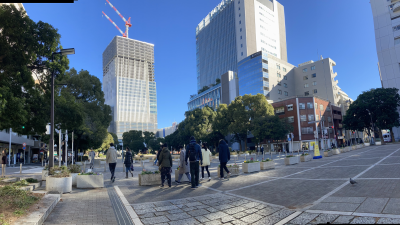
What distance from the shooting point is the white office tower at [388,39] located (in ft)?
193

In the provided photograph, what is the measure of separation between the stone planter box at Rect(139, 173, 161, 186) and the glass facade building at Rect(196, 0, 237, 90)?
312 feet

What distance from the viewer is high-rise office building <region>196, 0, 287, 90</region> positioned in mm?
97438

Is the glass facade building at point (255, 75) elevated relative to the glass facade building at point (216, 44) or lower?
lower

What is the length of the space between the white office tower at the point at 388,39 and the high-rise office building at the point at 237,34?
4268 centimetres

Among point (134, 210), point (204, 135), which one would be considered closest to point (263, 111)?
point (204, 135)

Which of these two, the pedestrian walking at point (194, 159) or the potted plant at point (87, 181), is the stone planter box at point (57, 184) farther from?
the pedestrian walking at point (194, 159)

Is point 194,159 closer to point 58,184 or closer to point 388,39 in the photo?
point 58,184

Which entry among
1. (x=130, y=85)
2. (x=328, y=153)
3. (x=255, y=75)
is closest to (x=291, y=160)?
(x=328, y=153)

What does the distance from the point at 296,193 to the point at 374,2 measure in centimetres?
7858

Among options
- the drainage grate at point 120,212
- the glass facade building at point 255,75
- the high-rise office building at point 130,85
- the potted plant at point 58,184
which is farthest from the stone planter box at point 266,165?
the high-rise office building at point 130,85

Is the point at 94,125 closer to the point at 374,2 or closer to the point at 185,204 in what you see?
the point at 185,204

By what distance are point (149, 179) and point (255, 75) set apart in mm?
70984

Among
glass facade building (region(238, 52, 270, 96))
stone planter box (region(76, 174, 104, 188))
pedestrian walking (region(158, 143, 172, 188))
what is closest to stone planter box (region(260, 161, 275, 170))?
pedestrian walking (region(158, 143, 172, 188))

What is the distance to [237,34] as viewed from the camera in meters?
99.3
